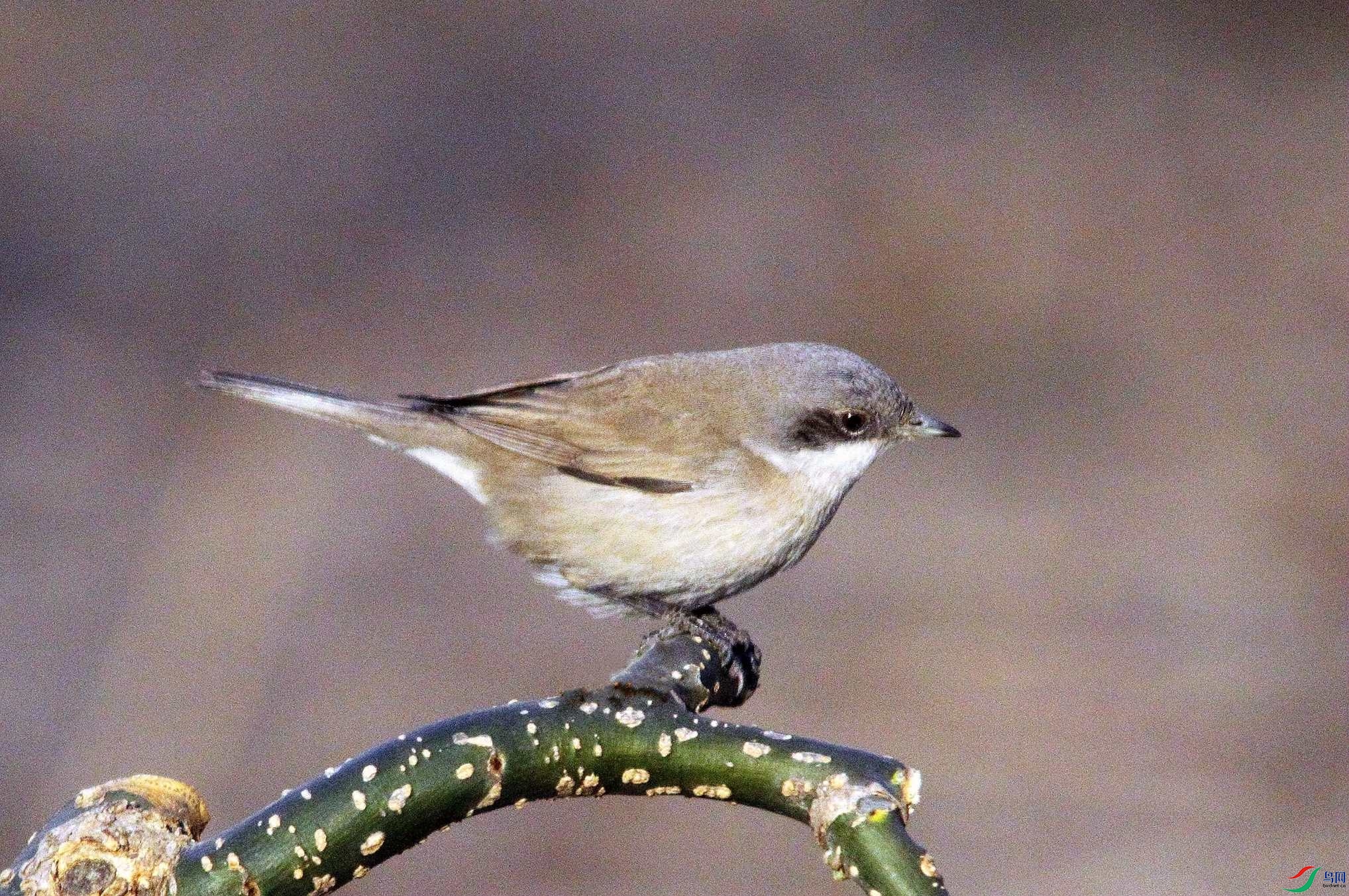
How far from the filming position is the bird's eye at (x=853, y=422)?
15.9ft

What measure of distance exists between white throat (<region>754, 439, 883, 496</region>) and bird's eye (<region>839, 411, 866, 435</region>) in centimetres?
4

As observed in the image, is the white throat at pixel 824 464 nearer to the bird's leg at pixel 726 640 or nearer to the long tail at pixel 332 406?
the bird's leg at pixel 726 640

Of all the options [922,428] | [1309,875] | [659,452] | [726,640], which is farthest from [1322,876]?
[726,640]

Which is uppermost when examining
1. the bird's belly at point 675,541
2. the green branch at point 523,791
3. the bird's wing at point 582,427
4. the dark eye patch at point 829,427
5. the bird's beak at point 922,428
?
the bird's beak at point 922,428

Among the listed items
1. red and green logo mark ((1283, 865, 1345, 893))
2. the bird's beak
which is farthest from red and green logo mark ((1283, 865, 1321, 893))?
the bird's beak

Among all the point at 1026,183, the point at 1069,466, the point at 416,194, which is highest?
the point at 1026,183

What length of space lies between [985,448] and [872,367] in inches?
234

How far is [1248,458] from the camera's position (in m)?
10.4

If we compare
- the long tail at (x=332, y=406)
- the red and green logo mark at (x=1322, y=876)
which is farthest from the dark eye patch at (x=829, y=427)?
the red and green logo mark at (x=1322, y=876)

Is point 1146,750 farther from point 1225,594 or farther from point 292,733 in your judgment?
point 292,733

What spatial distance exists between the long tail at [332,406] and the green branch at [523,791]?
2.22 metres

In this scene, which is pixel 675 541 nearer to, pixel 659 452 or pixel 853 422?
pixel 659 452

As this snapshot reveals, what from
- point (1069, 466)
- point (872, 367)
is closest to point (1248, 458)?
point (1069, 466)

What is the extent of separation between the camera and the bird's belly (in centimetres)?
455
